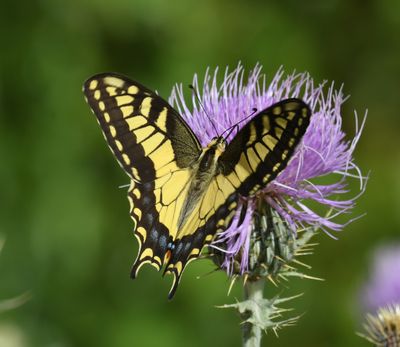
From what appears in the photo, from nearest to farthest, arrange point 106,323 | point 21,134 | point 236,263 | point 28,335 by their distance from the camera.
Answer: point 236,263
point 28,335
point 106,323
point 21,134

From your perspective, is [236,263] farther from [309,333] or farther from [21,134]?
[21,134]

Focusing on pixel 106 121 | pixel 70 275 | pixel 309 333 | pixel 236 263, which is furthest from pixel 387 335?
pixel 70 275

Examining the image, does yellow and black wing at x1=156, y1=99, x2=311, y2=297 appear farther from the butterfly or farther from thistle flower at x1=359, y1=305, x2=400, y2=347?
thistle flower at x1=359, y1=305, x2=400, y2=347

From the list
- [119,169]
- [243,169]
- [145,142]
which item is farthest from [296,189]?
[119,169]

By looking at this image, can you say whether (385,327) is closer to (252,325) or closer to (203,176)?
(252,325)

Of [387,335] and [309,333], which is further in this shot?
[309,333]

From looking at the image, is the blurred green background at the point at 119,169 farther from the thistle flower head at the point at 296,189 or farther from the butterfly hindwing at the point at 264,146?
the butterfly hindwing at the point at 264,146
